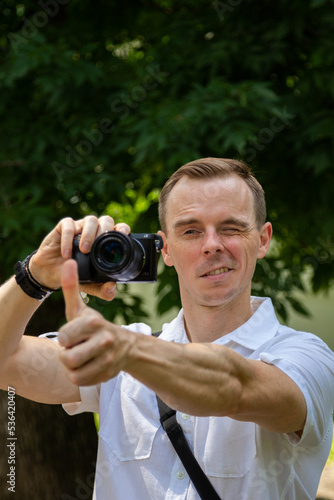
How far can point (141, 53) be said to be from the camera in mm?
4414

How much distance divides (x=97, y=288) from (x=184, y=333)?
48 centimetres

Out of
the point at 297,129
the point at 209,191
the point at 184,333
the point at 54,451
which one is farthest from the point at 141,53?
the point at 54,451

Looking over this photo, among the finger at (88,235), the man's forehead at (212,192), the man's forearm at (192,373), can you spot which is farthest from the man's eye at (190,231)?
the man's forearm at (192,373)

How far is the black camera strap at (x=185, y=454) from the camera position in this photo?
2074 mm

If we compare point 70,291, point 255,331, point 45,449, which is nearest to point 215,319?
point 255,331

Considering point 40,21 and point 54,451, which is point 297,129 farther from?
point 54,451

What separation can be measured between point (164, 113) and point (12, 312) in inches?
68.1

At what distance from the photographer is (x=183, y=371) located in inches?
62.0

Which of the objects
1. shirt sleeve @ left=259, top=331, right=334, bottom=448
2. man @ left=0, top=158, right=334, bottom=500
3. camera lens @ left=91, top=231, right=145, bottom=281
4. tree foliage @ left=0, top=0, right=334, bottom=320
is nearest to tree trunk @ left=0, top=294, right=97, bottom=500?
tree foliage @ left=0, top=0, right=334, bottom=320

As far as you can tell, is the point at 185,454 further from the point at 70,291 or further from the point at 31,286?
the point at 70,291

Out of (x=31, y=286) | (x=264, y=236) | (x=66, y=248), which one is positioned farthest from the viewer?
(x=264, y=236)

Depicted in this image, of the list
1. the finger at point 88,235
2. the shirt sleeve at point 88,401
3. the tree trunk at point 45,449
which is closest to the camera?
the finger at point 88,235

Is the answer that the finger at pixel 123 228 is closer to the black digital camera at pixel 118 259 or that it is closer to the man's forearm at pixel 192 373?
the black digital camera at pixel 118 259

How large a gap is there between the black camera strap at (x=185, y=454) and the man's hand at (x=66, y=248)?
470 millimetres
